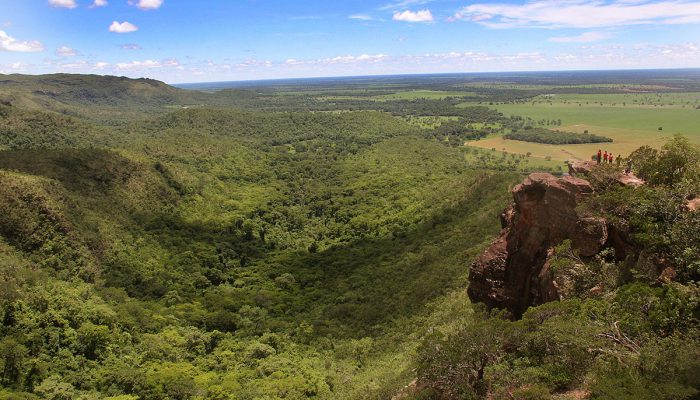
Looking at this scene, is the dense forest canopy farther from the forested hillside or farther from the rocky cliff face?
the rocky cliff face

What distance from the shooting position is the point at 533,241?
1420 inches

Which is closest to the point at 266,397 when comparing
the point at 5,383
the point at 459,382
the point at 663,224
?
the point at 5,383

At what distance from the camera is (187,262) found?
102 m

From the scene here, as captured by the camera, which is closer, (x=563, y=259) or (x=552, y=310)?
(x=552, y=310)

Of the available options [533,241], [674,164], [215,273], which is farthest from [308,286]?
[674,164]


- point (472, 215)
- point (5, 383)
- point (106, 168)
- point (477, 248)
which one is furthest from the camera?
point (106, 168)

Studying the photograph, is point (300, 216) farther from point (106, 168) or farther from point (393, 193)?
point (106, 168)

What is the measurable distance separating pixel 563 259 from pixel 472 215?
7156 cm

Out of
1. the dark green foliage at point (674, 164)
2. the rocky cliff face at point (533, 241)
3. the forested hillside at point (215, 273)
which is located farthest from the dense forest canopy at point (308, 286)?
the rocky cliff face at point (533, 241)

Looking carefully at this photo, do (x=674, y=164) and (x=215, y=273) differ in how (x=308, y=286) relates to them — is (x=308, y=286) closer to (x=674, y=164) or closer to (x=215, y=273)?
(x=215, y=273)

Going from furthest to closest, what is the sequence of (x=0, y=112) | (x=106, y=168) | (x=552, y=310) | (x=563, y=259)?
(x=0, y=112), (x=106, y=168), (x=563, y=259), (x=552, y=310)

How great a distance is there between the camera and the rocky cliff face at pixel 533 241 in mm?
31062

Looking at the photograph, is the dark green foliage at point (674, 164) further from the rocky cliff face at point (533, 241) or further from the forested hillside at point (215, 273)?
the forested hillside at point (215, 273)

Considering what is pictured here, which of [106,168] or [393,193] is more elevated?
[106,168]
